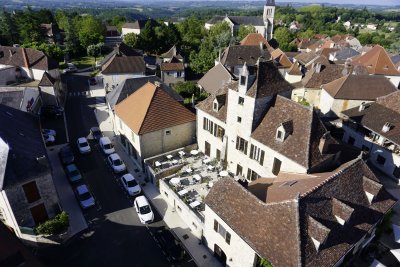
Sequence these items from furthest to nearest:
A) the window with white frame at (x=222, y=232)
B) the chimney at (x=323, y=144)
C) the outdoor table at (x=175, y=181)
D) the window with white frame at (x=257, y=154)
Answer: the outdoor table at (x=175, y=181), the window with white frame at (x=257, y=154), the chimney at (x=323, y=144), the window with white frame at (x=222, y=232)

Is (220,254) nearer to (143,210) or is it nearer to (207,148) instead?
(143,210)

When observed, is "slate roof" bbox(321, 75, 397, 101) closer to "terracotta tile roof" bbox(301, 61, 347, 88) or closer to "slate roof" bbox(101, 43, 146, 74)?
"terracotta tile roof" bbox(301, 61, 347, 88)

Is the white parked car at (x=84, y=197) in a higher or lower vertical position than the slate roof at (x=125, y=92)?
lower

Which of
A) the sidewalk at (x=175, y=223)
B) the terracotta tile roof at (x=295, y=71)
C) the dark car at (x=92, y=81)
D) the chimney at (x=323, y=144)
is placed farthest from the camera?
the dark car at (x=92, y=81)

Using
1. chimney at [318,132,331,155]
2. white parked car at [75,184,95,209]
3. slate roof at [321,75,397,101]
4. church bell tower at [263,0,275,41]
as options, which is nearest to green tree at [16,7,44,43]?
white parked car at [75,184,95,209]

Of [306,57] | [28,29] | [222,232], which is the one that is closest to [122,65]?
[222,232]

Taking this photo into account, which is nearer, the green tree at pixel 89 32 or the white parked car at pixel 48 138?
the white parked car at pixel 48 138

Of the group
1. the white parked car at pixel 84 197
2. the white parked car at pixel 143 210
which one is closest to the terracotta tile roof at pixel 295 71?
the white parked car at pixel 143 210

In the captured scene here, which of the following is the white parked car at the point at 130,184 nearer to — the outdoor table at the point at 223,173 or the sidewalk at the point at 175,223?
the sidewalk at the point at 175,223
